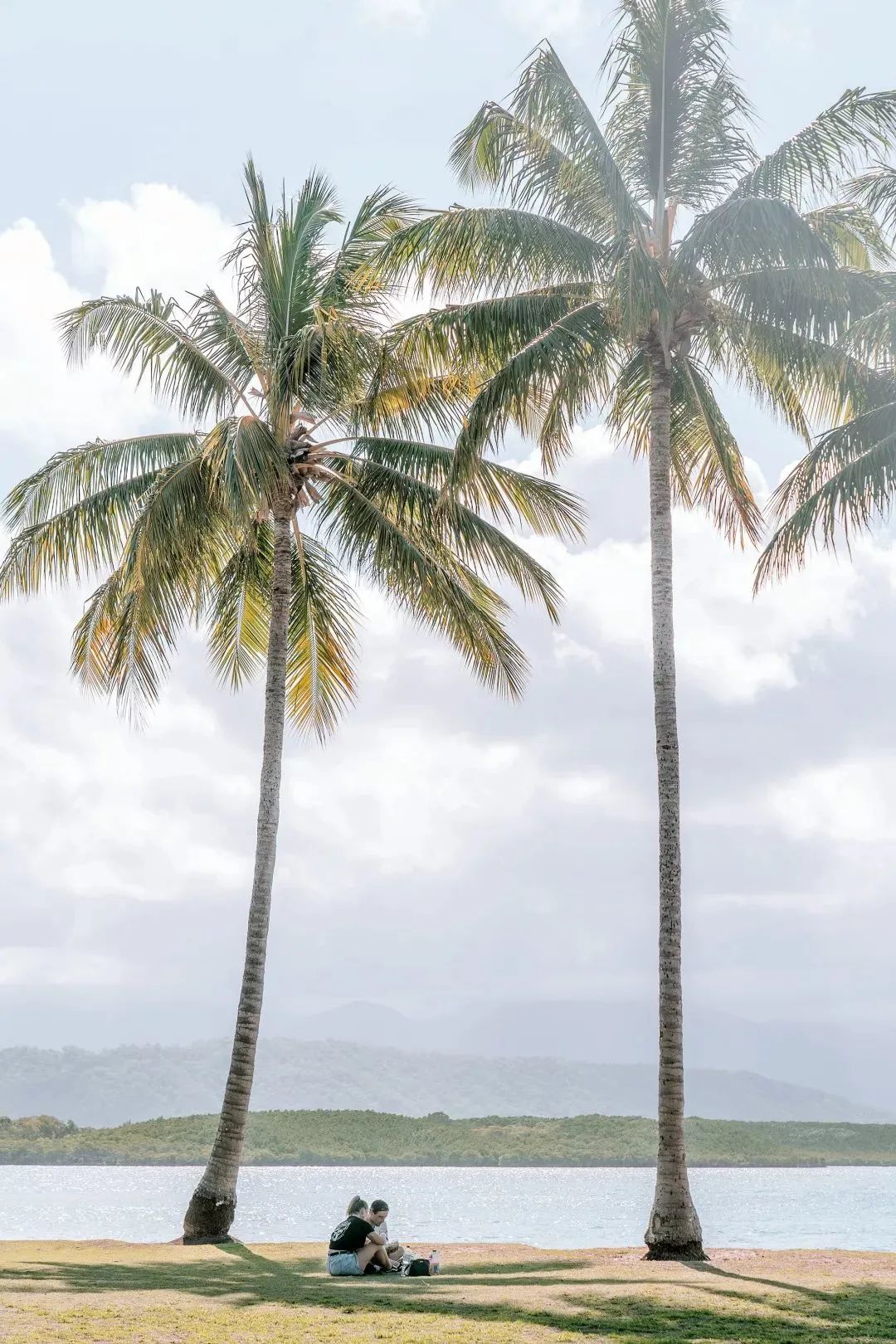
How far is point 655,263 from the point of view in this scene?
17484 mm

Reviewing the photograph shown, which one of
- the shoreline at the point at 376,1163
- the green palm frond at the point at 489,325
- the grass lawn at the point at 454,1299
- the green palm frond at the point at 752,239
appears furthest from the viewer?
the shoreline at the point at 376,1163

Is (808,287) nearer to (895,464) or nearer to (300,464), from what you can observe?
(895,464)

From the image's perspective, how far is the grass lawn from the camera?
31.1ft

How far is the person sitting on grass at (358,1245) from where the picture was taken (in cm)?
1392

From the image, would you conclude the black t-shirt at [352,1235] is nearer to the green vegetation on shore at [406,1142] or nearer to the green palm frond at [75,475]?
the green palm frond at [75,475]

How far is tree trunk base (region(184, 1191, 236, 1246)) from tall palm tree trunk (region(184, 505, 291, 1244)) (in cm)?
1

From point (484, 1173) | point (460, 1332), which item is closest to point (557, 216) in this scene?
point (460, 1332)

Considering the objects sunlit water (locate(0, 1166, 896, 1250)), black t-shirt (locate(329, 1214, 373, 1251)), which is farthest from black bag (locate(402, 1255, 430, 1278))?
sunlit water (locate(0, 1166, 896, 1250))

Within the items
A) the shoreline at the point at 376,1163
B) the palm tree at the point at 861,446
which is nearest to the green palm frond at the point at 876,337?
the palm tree at the point at 861,446

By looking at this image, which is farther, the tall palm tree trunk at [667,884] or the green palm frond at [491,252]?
the green palm frond at [491,252]

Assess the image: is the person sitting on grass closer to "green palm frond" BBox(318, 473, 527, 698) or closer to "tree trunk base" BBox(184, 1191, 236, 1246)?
"tree trunk base" BBox(184, 1191, 236, 1246)

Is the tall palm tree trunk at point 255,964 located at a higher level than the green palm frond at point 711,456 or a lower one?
Result: lower

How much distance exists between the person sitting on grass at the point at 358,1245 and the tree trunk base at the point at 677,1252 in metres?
3.20

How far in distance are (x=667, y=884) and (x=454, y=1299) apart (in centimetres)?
632
